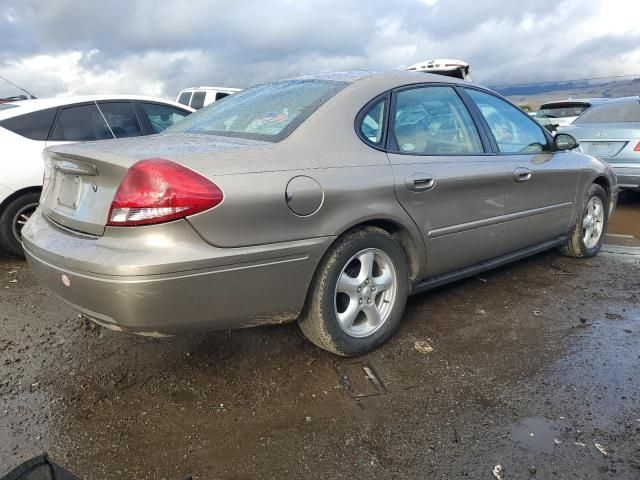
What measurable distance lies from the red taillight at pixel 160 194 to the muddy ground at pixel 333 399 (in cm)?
94

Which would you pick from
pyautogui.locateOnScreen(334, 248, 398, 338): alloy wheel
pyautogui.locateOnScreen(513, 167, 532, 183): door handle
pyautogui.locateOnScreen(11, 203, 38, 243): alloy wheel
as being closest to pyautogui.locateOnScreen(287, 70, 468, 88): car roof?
pyautogui.locateOnScreen(513, 167, 532, 183): door handle

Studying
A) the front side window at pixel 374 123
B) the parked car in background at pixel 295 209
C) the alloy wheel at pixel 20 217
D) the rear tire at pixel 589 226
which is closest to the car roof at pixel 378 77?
the parked car in background at pixel 295 209

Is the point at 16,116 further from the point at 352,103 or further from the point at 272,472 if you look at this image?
the point at 272,472

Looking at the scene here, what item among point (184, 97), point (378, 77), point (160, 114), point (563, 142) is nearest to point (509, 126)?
point (563, 142)

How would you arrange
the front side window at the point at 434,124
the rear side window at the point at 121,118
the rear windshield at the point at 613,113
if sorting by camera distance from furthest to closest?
the rear windshield at the point at 613,113 < the rear side window at the point at 121,118 < the front side window at the point at 434,124

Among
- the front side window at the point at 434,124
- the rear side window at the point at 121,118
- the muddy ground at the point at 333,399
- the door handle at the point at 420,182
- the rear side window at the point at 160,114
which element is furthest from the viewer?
the rear side window at the point at 160,114

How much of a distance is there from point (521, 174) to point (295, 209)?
203cm

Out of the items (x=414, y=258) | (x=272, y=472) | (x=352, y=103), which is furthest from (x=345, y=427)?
(x=352, y=103)

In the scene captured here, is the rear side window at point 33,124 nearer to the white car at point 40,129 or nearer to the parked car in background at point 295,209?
the white car at point 40,129

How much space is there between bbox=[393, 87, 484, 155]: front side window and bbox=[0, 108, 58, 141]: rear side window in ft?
11.5

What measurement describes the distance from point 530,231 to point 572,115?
10.0m

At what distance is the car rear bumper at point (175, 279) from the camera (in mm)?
2170

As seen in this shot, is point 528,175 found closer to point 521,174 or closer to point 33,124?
point 521,174

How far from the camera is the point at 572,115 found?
1249cm
